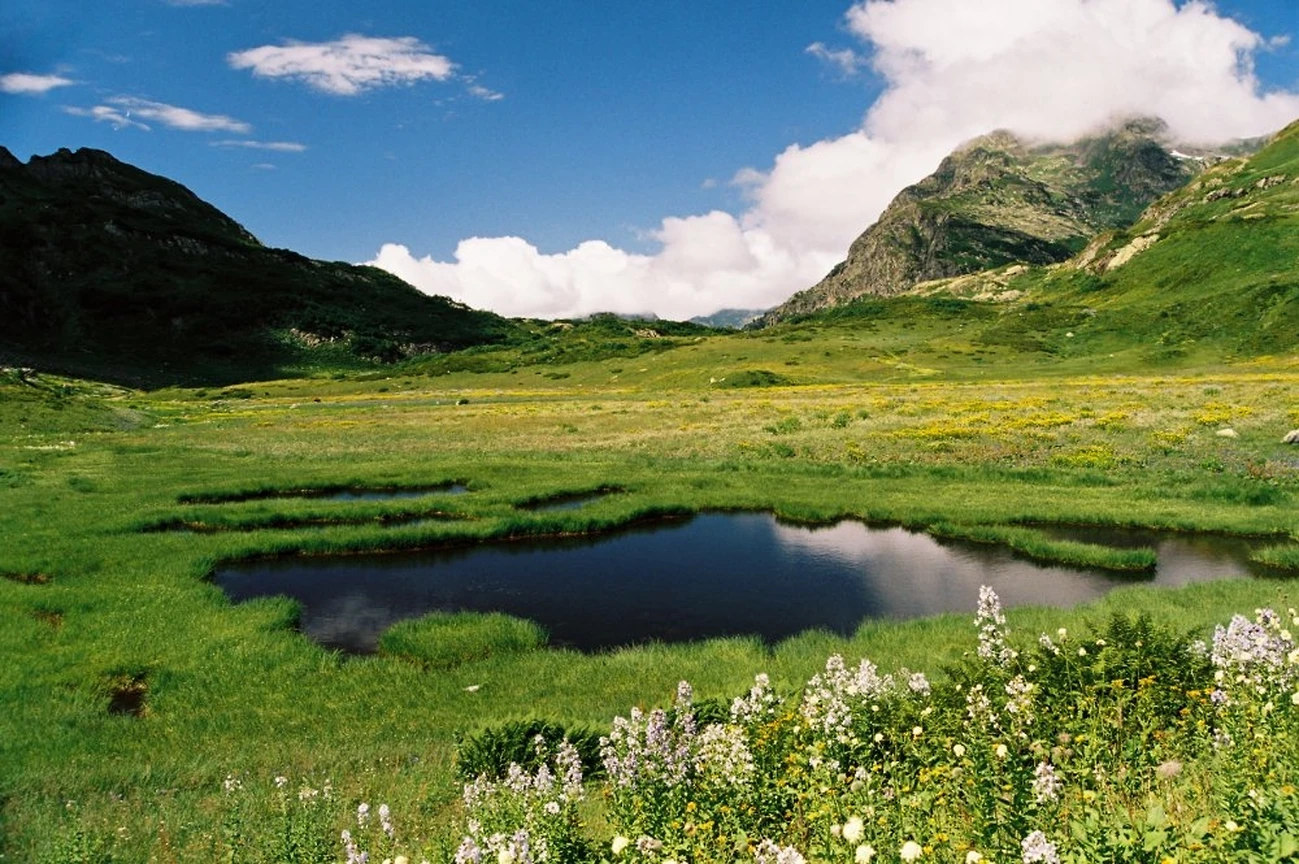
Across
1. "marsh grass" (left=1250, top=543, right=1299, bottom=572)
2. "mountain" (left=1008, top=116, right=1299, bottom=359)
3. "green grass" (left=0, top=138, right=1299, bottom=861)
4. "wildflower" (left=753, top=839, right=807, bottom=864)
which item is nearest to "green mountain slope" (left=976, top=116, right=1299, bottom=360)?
"mountain" (left=1008, top=116, right=1299, bottom=359)

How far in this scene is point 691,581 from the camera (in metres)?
24.2

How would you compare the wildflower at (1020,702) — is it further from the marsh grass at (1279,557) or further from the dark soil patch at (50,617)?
the dark soil patch at (50,617)

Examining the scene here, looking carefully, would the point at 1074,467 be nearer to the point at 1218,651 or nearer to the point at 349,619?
the point at 1218,651

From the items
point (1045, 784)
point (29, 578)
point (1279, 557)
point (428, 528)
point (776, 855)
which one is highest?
point (1045, 784)

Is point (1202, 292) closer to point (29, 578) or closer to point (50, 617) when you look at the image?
point (50, 617)

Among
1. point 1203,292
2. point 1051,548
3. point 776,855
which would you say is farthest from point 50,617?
→ point 1203,292

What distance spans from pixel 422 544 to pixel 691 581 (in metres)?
11.8

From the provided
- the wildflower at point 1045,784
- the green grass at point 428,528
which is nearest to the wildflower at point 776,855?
the wildflower at point 1045,784

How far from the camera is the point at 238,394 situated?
143750 millimetres

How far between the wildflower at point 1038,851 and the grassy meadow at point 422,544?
4.94ft

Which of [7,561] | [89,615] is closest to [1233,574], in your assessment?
[89,615]

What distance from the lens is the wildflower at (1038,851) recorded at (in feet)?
15.1

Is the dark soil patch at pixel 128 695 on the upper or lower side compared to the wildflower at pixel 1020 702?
lower

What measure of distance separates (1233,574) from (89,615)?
111ft
